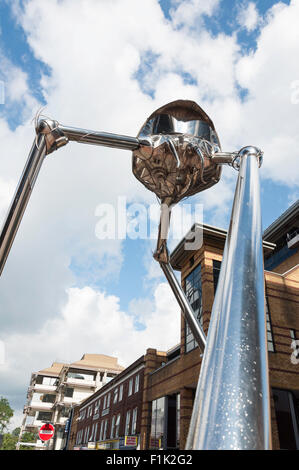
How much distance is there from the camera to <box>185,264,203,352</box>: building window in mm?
Result: 13219

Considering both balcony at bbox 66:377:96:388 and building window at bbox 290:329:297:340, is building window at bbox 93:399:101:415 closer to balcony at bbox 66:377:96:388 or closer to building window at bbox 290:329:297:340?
balcony at bbox 66:377:96:388

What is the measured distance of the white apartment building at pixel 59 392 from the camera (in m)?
46.1

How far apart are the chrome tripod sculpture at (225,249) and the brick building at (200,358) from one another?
7856 millimetres

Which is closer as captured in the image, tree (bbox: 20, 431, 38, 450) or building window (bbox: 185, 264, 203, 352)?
building window (bbox: 185, 264, 203, 352)

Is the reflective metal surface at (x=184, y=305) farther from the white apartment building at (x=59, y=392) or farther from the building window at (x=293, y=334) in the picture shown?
the white apartment building at (x=59, y=392)

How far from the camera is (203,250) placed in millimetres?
14219

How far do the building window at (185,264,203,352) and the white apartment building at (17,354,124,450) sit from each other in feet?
123

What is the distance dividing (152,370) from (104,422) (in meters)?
13.6

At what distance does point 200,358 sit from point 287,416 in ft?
15.0

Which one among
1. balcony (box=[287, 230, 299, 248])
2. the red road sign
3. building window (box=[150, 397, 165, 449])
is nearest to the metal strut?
the red road sign

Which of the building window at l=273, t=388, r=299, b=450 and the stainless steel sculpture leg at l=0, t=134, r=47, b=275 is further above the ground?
the building window at l=273, t=388, r=299, b=450

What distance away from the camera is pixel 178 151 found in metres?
1.18
